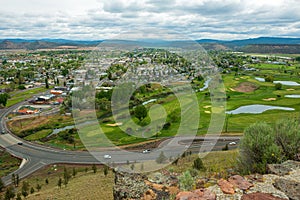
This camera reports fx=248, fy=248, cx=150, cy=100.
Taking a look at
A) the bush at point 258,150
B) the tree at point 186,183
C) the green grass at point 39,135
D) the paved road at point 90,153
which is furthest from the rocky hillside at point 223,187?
the green grass at point 39,135

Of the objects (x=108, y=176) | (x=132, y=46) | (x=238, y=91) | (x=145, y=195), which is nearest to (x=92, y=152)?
(x=108, y=176)

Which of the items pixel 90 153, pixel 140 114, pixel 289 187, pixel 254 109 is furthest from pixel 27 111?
pixel 289 187

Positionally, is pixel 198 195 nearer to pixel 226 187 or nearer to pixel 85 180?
pixel 226 187

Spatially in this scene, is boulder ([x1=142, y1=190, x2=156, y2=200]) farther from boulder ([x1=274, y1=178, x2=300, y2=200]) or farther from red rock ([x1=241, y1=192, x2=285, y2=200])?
boulder ([x1=274, y1=178, x2=300, y2=200])

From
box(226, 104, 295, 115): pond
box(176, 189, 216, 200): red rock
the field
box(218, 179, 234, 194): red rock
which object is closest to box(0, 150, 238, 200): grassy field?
box(218, 179, 234, 194): red rock

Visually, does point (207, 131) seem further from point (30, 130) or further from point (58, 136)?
point (30, 130)
